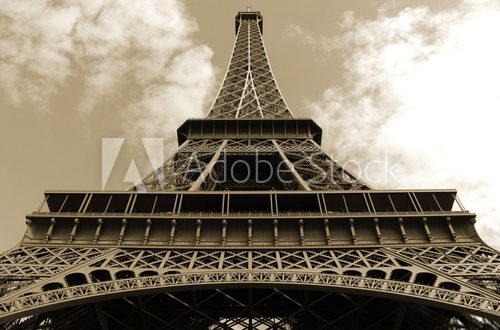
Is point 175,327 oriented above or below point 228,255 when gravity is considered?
below

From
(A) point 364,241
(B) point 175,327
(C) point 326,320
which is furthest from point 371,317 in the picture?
(B) point 175,327

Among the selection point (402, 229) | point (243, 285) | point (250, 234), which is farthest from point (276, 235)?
point (402, 229)

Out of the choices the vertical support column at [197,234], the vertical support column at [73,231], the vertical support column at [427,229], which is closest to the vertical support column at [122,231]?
the vertical support column at [73,231]

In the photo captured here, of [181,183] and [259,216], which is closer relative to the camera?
[259,216]

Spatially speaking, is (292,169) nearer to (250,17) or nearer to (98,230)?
(98,230)

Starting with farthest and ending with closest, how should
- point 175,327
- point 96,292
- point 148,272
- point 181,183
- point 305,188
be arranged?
1. point 181,183
2. point 305,188
3. point 175,327
4. point 148,272
5. point 96,292

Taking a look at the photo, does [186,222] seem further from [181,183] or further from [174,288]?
[181,183]
